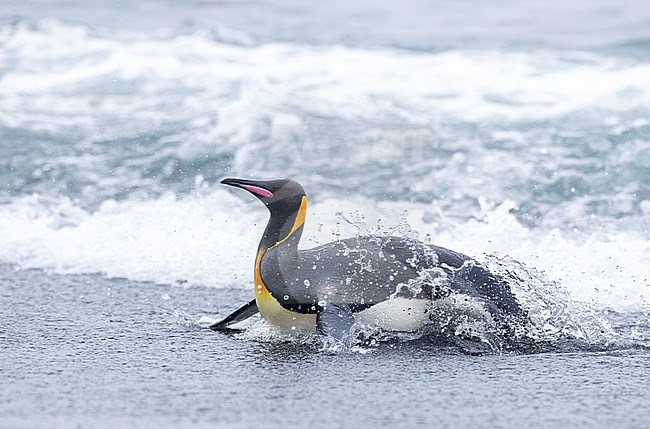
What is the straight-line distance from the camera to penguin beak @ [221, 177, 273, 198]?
4.26m

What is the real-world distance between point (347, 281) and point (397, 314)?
0.24 metres

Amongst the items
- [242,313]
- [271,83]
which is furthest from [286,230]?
[271,83]

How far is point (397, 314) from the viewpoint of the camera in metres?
4.33

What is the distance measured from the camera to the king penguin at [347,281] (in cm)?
425

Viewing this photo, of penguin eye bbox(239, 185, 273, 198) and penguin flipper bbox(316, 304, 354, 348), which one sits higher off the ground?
penguin eye bbox(239, 185, 273, 198)

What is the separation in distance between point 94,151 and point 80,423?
5454mm

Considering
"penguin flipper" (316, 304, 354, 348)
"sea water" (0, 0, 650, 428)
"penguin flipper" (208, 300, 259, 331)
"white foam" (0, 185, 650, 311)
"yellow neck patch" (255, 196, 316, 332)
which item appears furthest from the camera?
"white foam" (0, 185, 650, 311)

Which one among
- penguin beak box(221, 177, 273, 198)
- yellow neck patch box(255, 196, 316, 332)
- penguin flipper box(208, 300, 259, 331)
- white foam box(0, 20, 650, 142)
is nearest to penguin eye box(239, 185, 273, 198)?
penguin beak box(221, 177, 273, 198)

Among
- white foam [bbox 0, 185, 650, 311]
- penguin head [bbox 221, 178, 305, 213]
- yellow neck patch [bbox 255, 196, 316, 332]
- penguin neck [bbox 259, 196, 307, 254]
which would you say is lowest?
white foam [bbox 0, 185, 650, 311]

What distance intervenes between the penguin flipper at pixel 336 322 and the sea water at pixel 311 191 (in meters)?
0.08

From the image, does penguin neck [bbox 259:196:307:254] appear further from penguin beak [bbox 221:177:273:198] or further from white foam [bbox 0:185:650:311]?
white foam [bbox 0:185:650:311]

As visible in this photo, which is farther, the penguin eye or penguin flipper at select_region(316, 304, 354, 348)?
the penguin eye

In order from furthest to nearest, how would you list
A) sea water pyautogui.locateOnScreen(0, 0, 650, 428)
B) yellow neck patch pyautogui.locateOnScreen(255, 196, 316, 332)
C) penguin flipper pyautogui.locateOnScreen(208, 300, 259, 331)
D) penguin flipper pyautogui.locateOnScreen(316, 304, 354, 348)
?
penguin flipper pyautogui.locateOnScreen(208, 300, 259, 331)
yellow neck patch pyautogui.locateOnScreen(255, 196, 316, 332)
penguin flipper pyautogui.locateOnScreen(316, 304, 354, 348)
sea water pyautogui.locateOnScreen(0, 0, 650, 428)

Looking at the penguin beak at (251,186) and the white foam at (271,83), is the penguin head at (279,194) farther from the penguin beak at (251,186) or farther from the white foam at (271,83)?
the white foam at (271,83)
